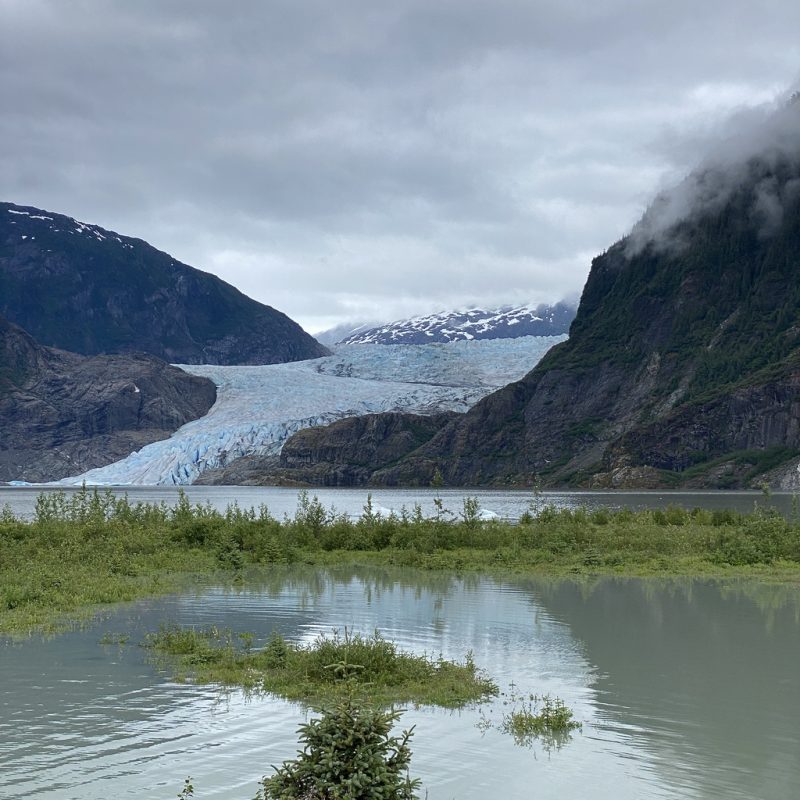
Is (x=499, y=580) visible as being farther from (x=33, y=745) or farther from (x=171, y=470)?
(x=171, y=470)

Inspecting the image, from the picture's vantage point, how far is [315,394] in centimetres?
13525

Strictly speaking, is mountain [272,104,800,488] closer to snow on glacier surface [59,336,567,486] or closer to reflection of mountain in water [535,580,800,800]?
snow on glacier surface [59,336,567,486]

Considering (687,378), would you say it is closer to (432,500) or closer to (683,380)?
(683,380)

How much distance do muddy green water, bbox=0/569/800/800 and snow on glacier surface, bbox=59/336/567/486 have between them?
10494cm

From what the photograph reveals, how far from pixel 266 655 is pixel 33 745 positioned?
468 cm

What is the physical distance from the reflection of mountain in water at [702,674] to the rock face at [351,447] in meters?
134

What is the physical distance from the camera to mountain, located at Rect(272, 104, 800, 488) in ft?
484

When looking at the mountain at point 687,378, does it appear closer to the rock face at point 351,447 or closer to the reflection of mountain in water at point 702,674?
the rock face at point 351,447

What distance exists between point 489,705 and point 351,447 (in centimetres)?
15759

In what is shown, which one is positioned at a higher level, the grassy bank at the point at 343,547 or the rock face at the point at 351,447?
the rock face at the point at 351,447

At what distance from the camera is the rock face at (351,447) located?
16075cm

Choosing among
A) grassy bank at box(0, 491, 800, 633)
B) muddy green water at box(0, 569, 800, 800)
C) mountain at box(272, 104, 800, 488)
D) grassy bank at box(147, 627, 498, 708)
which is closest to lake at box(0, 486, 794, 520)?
grassy bank at box(0, 491, 800, 633)

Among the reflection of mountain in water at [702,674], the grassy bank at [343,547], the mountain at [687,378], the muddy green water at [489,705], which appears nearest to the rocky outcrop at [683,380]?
the mountain at [687,378]

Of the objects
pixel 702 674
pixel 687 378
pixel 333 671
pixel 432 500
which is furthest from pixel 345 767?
pixel 687 378
